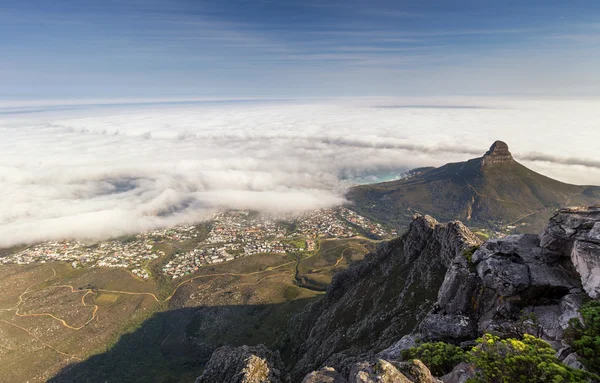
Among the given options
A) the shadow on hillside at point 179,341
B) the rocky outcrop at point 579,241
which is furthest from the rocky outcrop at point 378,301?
the shadow on hillside at point 179,341

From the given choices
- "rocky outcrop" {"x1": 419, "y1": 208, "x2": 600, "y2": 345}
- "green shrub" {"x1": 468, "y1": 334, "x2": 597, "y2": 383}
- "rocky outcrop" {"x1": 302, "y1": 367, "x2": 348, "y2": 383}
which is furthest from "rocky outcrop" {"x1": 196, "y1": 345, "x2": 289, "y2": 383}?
"green shrub" {"x1": 468, "y1": 334, "x2": 597, "y2": 383}

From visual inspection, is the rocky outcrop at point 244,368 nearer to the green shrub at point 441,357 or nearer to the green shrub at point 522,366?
the green shrub at point 441,357

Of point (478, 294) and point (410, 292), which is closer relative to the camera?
point (478, 294)

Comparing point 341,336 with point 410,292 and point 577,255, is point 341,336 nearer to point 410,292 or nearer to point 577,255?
point 410,292

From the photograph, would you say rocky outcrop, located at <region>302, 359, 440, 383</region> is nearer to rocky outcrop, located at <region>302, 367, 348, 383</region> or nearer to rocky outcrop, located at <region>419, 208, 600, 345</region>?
rocky outcrop, located at <region>302, 367, 348, 383</region>

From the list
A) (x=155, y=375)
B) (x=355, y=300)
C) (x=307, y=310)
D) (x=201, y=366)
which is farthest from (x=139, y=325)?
(x=355, y=300)

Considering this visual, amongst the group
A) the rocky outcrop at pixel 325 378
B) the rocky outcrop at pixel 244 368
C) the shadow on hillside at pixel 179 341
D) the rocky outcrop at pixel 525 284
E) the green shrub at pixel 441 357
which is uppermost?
the rocky outcrop at pixel 525 284

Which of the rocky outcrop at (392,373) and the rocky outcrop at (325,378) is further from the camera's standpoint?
the rocky outcrop at (325,378)
